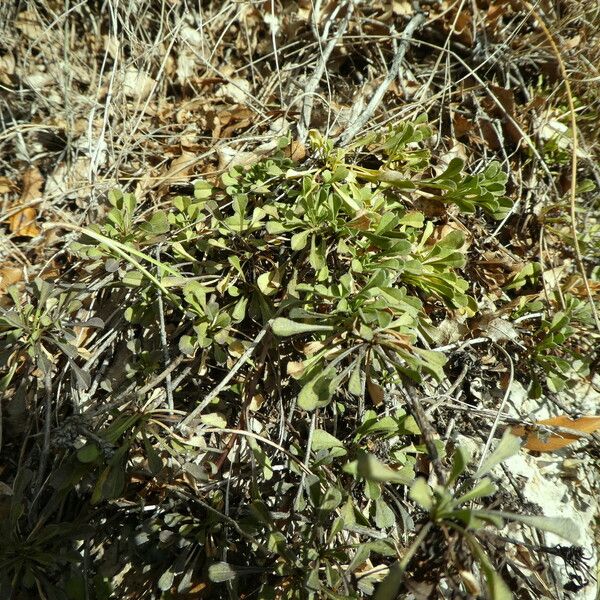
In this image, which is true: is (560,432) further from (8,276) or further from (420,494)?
(8,276)

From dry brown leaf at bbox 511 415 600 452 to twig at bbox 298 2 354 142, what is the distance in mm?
1599

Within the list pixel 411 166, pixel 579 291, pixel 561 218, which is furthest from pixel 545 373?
pixel 411 166

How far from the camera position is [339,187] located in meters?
1.98

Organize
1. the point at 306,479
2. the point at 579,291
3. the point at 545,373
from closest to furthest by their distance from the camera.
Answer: the point at 306,479 < the point at 545,373 < the point at 579,291

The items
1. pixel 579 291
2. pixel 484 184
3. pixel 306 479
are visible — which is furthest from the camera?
pixel 579 291

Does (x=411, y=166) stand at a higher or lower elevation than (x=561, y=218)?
higher

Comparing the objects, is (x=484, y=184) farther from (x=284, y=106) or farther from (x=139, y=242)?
(x=139, y=242)

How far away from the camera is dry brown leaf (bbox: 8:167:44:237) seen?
98.9 inches

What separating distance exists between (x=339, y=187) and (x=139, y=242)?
836 mm

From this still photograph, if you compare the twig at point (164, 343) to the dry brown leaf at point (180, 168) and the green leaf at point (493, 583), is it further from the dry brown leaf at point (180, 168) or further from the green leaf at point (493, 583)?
the green leaf at point (493, 583)

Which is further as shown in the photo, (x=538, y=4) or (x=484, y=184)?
(x=538, y=4)

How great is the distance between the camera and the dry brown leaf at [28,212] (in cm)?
251

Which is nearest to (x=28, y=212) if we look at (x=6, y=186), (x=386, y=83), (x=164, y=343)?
(x=6, y=186)

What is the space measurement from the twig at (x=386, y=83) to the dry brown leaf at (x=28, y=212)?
160 cm
